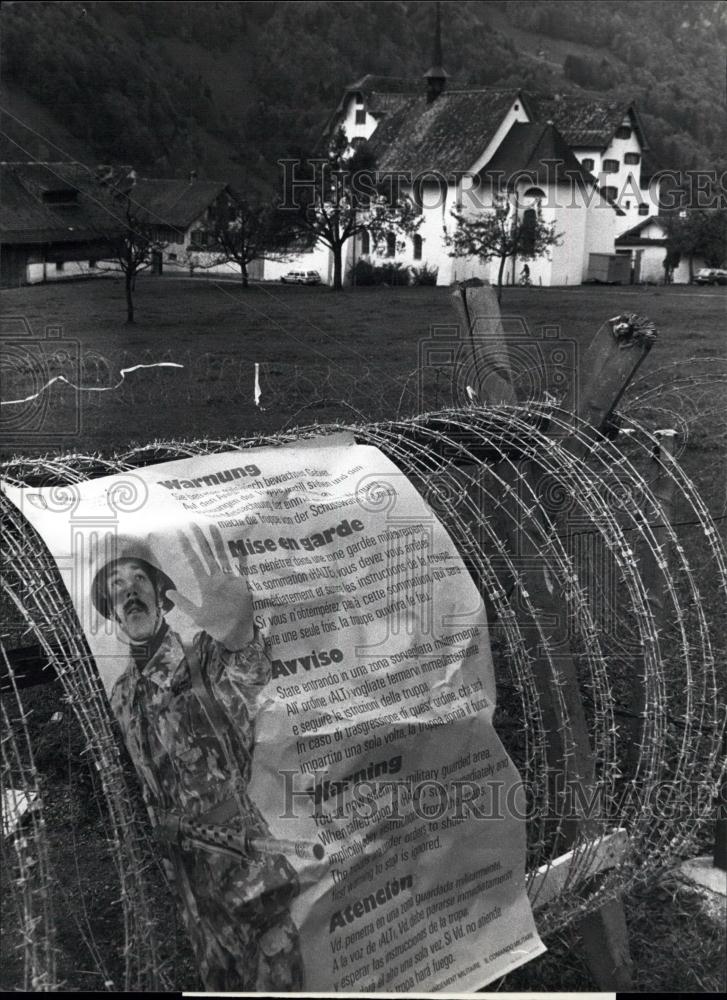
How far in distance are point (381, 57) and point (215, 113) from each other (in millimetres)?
1279

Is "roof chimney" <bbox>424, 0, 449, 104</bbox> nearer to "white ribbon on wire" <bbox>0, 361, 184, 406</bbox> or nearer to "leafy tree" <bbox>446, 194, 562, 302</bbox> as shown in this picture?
"leafy tree" <bbox>446, 194, 562, 302</bbox>

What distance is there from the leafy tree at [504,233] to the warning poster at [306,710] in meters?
5.64

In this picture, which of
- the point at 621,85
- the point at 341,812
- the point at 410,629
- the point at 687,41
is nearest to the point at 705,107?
the point at 621,85

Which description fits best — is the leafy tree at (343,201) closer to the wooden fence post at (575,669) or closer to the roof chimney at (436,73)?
the roof chimney at (436,73)

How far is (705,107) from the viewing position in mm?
6973

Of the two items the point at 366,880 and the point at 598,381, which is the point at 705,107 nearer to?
the point at 598,381

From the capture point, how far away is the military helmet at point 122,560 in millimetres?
2254

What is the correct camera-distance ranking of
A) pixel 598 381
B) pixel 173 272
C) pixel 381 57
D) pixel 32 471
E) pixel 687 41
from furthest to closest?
1. pixel 173 272
2. pixel 381 57
3. pixel 687 41
4. pixel 598 381
5. pixel 32 471

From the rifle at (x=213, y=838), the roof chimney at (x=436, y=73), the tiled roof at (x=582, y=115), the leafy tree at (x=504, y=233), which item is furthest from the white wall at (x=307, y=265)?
the rifle at (x=213, y=838)

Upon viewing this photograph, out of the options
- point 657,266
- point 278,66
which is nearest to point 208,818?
point 278,66

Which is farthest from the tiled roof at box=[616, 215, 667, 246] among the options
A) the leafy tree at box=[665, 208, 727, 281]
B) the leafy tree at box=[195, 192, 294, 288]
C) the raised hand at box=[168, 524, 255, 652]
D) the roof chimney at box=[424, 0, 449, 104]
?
the raised hand at box=[168, 524, 255, 652]

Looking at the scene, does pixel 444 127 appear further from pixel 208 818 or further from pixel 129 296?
pixel 208 818

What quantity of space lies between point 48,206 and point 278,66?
5.69 feet

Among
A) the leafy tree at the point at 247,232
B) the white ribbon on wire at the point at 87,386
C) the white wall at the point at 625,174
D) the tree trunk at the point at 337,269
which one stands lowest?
the white ribbon on wire at the point at 87,386
